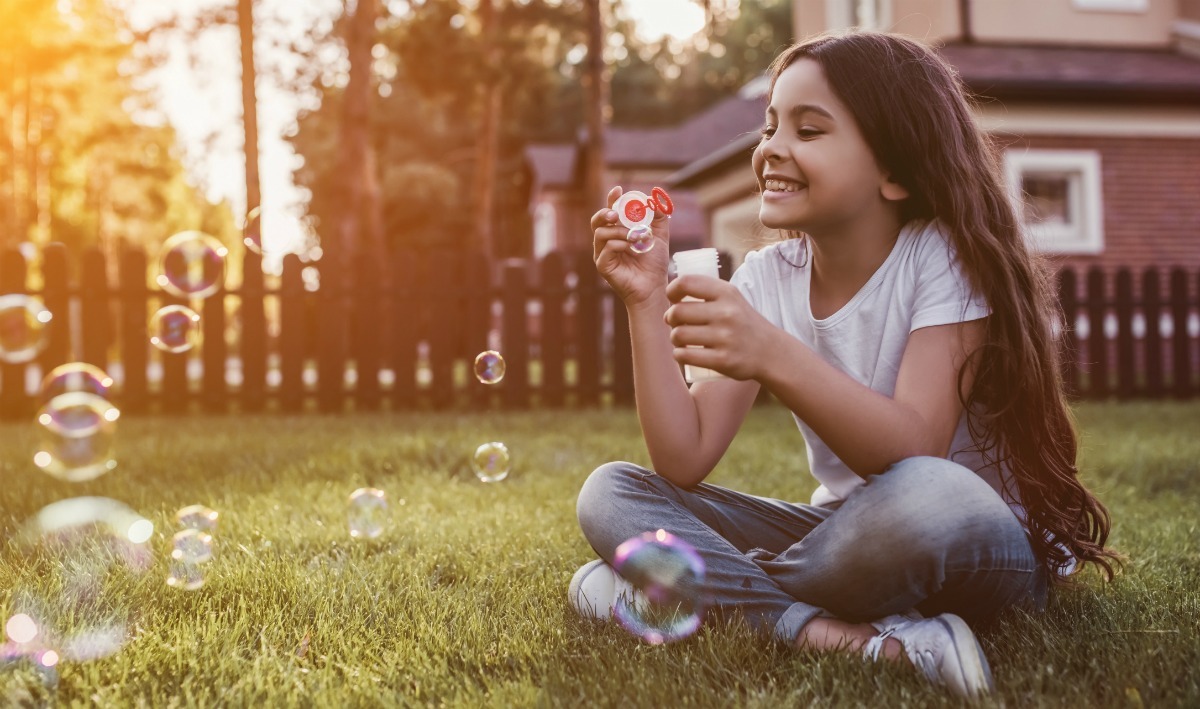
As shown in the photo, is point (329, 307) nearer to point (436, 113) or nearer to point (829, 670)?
point (829, 670)

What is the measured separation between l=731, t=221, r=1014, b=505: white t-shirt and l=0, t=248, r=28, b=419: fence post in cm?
671

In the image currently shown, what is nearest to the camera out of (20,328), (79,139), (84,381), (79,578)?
(79,578)

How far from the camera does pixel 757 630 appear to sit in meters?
2.18

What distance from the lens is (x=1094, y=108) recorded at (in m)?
11.9

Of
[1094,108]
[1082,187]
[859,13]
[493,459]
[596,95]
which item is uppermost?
[859,13]

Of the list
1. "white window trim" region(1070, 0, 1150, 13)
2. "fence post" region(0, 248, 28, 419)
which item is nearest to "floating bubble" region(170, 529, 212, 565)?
"fence post" region(0, 248, 28, 419)

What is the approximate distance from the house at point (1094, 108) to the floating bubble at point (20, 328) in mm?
7671

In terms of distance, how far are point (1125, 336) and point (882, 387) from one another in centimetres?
763

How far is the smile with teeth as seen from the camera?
2197 millimetres

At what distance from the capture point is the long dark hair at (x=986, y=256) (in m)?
2.15

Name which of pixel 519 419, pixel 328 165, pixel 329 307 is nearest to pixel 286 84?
pixel 329 307

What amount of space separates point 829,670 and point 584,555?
1151mm

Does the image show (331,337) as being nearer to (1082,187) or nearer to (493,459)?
(493,459)

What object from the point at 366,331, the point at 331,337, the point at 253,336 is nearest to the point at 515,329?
the point at 366,331
